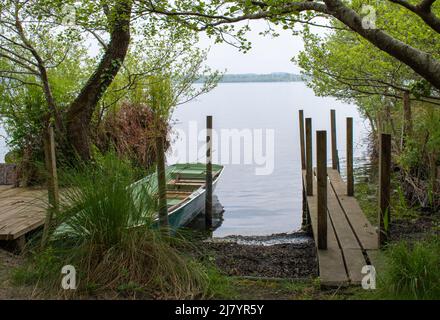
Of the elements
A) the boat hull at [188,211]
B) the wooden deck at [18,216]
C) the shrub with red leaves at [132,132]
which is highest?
the shrub with red leaves at [132,132]

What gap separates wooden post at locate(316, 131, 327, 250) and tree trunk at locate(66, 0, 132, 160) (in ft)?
16.9

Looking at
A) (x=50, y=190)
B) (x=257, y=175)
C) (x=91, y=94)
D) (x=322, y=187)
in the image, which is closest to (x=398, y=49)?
(x=322, y=187)

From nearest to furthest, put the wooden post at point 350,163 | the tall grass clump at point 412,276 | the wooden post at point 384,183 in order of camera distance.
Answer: the tall grass clump at point 412,276, the wooden post at point 384,183, the wooden post at point 350,163

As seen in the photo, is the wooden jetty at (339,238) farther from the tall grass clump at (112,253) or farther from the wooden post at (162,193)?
the wooden post at (162,193)

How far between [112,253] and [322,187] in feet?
9.16

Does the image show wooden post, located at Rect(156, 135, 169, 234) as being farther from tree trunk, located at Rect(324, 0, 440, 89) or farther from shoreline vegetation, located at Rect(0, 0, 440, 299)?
tree trunk, located at Rect(324, 0, 440, 89)

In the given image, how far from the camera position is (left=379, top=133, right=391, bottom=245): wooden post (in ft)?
20.0

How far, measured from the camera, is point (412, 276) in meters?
4.32

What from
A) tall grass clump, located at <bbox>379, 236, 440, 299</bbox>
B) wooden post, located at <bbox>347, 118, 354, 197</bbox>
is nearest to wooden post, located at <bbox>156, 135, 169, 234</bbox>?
tall grass clump, located at <bbox>379, 236, 440, 299</bbox>

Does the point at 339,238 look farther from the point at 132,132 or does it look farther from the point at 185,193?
the point at 132,132

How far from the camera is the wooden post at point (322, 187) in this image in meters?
6.42

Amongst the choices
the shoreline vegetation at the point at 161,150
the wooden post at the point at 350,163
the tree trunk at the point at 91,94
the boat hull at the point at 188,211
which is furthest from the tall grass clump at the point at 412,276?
the tree trunk at the point at 91,94

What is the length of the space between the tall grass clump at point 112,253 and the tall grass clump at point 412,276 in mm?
1566
